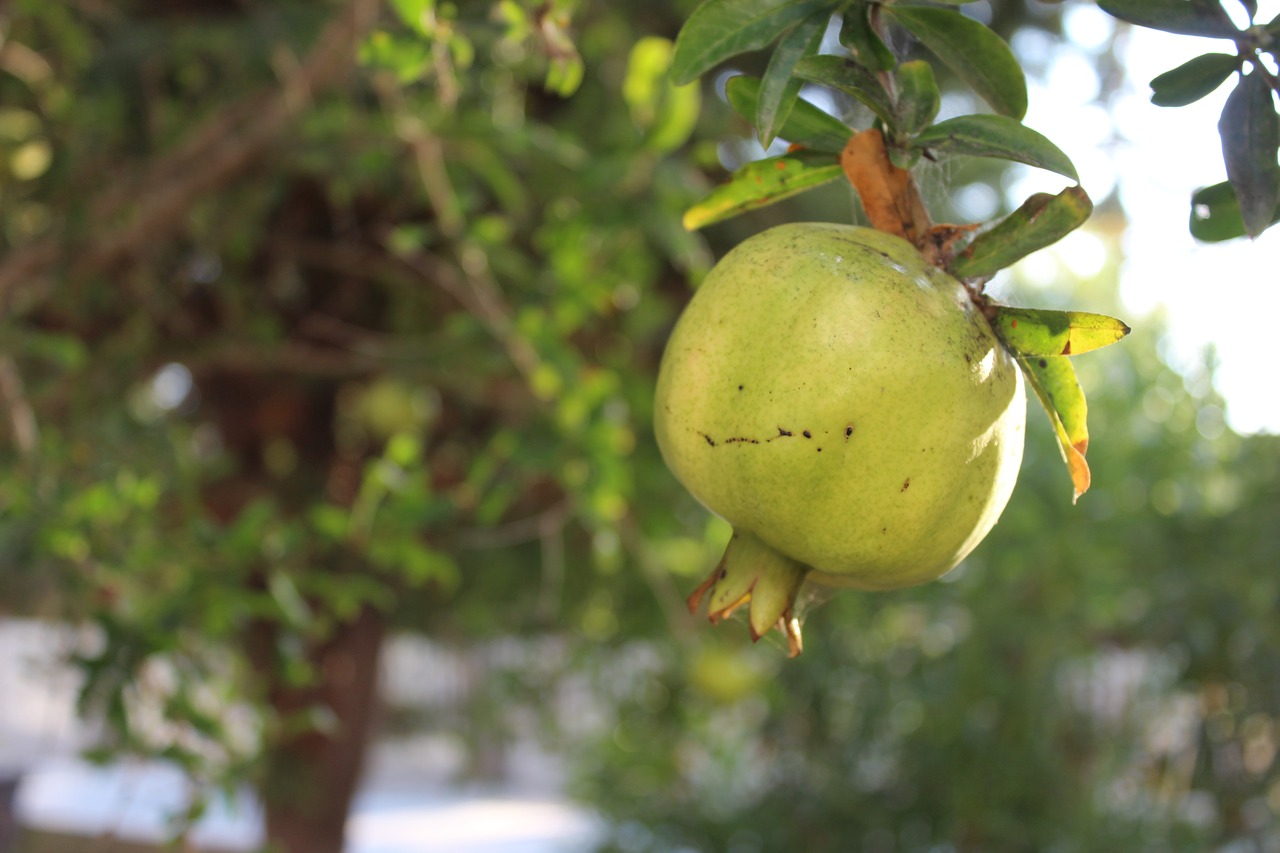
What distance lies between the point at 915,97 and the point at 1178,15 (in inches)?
5.2

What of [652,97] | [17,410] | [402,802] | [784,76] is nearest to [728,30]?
[784,76]

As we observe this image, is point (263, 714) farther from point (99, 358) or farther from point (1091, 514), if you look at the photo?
point (1091, 514)

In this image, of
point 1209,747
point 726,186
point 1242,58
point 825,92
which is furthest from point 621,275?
point 1209,747

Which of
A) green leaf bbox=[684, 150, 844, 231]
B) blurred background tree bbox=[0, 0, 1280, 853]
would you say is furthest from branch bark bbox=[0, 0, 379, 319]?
green leaf bbox=[684, 150, 844, 231]

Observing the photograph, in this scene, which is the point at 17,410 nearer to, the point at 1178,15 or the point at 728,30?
the point at 728,30

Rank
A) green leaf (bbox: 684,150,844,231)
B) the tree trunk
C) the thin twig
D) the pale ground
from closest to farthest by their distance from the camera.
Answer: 1. green leaf (bbox: 684,150,844,231)
2. the thin twig
3. the tree trunk
4. the pale ground

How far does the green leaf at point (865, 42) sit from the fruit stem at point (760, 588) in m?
0.26

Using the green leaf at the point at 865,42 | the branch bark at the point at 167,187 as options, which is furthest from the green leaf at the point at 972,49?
the branch bark at the point at 167,187

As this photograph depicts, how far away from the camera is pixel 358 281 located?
2.80m

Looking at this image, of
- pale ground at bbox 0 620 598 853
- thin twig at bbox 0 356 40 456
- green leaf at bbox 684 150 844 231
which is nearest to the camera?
green leaf at bbox 684 150 844 231

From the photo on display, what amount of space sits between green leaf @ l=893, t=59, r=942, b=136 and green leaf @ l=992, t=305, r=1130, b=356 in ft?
0.35

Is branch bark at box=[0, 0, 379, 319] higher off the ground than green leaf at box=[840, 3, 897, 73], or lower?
higher

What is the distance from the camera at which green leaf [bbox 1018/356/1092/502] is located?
0.54 meters

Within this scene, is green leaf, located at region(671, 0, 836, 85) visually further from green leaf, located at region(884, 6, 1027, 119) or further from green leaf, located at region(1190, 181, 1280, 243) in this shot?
green leaf, located at region(1190, 181, 1280, 243)
